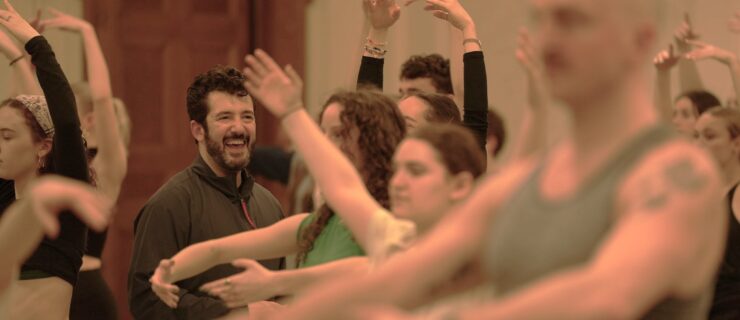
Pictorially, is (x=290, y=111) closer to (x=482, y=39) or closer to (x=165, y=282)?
(x=165, y=282)

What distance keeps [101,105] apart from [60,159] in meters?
0.45

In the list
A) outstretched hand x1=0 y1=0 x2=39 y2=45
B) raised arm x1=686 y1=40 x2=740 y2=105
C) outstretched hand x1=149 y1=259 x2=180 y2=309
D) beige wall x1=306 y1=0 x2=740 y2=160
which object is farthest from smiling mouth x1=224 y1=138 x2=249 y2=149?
beige wall x1=306 y1=0 x2=740 y2=160

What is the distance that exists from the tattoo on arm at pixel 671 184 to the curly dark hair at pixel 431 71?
2788 mm

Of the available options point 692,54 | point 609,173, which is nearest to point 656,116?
point 609,173

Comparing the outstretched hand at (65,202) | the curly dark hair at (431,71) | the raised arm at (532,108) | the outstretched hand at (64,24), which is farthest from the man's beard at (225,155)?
the outstretched hand at (65,202)

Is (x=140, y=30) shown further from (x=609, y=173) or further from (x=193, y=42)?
(x=609, y=173)

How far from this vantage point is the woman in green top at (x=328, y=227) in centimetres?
242

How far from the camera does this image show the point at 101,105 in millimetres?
3381

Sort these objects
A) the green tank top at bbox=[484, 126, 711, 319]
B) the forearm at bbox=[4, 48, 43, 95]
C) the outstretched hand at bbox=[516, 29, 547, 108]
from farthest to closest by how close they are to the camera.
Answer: the forearm at bbox=[4, 48, 43, 95] < the outstretched hand at bbox=[516, 29, 547, 108] < the green tank top at bbox=[484, 126, 711, 319]

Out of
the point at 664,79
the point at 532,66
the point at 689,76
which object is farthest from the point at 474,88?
the point at 689,76

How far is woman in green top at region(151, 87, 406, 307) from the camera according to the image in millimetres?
2420

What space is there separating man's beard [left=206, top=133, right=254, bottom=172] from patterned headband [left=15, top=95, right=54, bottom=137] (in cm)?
48

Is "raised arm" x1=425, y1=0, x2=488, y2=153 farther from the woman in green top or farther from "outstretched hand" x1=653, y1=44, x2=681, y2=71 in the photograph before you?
"outstretched hand" x1=653, y1=44, x2=681, y2=71

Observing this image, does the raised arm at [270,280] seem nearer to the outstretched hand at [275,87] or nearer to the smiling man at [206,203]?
the outstretched hand at [275,87]
